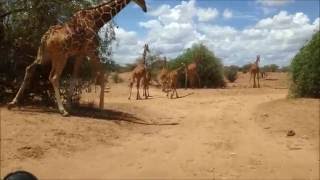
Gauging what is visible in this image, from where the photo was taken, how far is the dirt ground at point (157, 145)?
9148 millimetres

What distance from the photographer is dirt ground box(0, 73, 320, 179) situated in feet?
30.0

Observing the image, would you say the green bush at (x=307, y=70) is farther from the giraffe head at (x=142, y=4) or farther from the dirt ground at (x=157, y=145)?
the giraffe head at (x=142, y=4)

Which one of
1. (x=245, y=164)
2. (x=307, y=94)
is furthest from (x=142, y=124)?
(x=307, y=94)

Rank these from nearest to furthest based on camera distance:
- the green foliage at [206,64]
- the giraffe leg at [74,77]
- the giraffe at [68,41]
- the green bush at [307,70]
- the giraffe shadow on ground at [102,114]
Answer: the giraffe at [68,41] → the giraffe shadow on ground at [102,114] → the giraffe leg at [74,77] → the green bush at [307,70] → the green foliage at [206,64]

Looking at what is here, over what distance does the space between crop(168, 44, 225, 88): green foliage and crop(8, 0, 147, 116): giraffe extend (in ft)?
60.9

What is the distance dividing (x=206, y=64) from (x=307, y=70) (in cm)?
1391

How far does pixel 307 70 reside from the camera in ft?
59.2

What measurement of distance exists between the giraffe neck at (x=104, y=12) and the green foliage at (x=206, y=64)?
18301 millimetres

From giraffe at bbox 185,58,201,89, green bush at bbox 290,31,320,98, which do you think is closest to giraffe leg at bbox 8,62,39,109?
green bush at bbox 290,31,320,98

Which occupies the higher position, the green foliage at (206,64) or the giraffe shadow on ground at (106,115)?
the green foliage at (206,64)

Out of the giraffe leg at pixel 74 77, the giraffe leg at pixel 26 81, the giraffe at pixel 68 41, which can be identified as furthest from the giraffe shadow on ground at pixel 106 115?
the giraffe leg at pixel 26 81

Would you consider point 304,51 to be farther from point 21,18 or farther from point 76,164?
point 76,164

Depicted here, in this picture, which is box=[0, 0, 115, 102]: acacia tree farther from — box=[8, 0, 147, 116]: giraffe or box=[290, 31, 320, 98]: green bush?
box=[290, 31, 320, 98]: green bush

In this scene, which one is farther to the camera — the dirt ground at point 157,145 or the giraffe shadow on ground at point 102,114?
the giraffe shadow on ground at point 102,114
